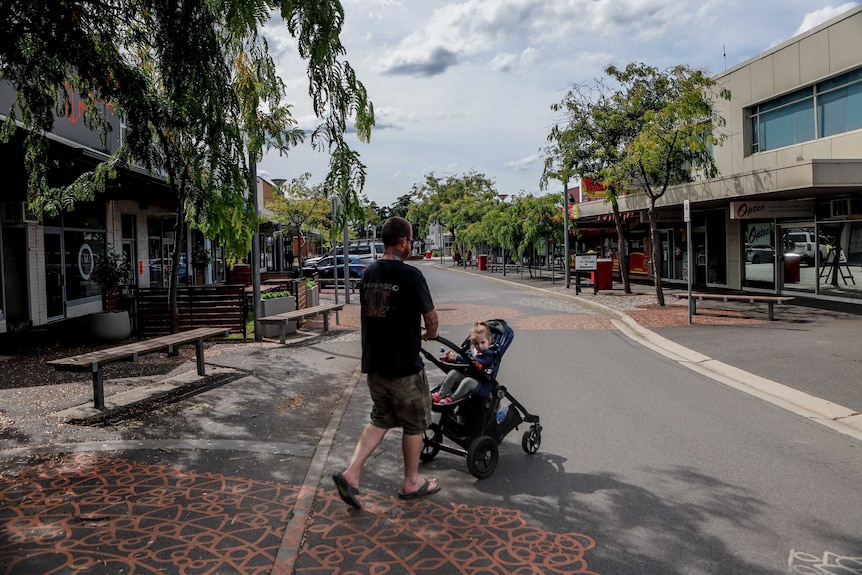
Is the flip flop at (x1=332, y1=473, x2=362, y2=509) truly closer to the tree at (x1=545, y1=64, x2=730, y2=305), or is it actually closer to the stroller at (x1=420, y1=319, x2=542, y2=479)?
the stroller at (x1=420, y1=319, x2=542, y2=479)

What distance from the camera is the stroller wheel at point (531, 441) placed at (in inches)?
229

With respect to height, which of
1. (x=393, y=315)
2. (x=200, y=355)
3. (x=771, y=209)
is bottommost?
(x=200, y=355)

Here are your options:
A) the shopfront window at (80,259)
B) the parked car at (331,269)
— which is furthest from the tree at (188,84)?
the parked car at (331,269)

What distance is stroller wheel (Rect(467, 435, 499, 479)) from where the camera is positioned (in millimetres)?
5121

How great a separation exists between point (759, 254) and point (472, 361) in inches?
764

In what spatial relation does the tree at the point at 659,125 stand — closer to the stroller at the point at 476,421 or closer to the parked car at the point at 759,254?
the parked car at the point at 759,254

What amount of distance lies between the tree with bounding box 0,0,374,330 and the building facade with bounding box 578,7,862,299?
9.07m

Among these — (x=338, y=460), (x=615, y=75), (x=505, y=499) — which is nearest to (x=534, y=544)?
(x=505, y=499)

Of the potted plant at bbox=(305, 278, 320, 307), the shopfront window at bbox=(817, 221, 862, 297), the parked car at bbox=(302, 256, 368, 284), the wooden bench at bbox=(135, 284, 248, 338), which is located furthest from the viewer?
the parked car at bbox=(302, 256, 368, 284)

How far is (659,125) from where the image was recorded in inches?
673

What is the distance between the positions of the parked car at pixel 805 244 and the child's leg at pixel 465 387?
16.8m

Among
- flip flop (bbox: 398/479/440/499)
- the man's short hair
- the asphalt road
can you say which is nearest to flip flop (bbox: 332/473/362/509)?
flip flop (bbox: 398/479/440/499)

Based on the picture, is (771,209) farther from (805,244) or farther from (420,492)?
(420,492)

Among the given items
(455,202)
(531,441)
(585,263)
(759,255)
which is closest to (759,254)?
(759,255)
